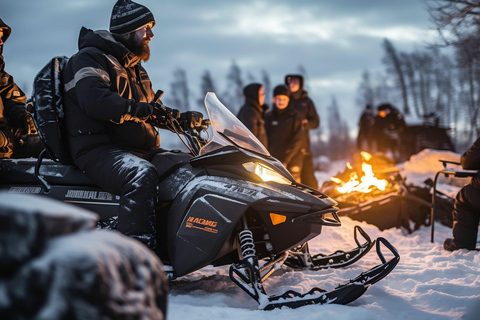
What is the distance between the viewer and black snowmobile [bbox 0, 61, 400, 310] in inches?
124

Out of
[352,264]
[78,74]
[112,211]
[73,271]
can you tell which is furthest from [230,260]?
[73,271]

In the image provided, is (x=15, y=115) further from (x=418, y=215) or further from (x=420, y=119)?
(x=420, y=119)

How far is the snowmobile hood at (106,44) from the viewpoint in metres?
3.66

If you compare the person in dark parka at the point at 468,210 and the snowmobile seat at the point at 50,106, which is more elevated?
the snowmobile seat at the point at 50,106

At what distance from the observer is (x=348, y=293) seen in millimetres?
2963

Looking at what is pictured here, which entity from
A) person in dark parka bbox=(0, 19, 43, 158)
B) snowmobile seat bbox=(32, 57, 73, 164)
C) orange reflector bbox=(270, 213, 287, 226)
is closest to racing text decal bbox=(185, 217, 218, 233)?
orange reflector bbox=(270, 213, 287, 226)

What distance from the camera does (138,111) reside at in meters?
3.37

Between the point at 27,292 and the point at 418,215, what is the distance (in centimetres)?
619

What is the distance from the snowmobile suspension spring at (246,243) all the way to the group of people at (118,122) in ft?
1.83

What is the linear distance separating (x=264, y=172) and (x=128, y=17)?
1576 mm

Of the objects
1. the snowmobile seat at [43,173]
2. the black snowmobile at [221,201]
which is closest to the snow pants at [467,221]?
the black snowmobile at [221,201]

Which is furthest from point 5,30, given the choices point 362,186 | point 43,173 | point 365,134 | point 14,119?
point 365,134

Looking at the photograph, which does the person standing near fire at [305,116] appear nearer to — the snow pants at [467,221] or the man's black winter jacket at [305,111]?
the man's black winter jacket at [305,111]

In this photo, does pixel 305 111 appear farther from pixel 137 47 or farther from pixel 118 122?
pixel 118 122
